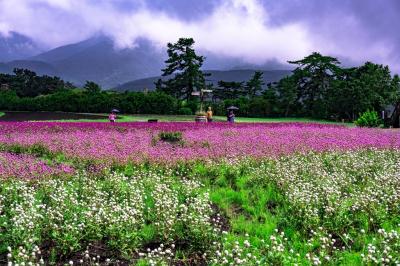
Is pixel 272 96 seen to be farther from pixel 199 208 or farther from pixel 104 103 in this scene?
pixel 199 208

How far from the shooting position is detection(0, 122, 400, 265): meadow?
6133mm

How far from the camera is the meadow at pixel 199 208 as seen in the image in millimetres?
6133

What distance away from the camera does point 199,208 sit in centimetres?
720

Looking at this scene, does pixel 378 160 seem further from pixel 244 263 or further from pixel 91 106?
pixel 91 106

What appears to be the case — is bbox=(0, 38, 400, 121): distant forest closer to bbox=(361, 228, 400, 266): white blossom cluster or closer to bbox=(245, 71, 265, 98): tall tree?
bbox=(245, 71, 265, 98): tall tree

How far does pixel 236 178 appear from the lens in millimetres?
11219

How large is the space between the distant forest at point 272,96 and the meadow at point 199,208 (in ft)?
121

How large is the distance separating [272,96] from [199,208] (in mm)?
60269

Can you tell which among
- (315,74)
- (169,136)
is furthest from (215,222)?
(315,74)

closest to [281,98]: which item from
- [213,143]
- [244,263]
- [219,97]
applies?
[219,97]

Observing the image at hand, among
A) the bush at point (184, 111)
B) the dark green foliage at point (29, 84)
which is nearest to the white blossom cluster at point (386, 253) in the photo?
the bush at point (184, 111)

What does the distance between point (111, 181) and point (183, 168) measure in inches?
110

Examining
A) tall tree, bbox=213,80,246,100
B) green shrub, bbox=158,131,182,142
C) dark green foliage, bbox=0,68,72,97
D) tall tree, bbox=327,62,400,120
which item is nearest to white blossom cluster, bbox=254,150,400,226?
green shrub, bbox=158,131,182,142

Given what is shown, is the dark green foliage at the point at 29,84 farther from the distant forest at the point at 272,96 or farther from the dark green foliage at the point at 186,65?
the dark green foliage at the point at 186,65
